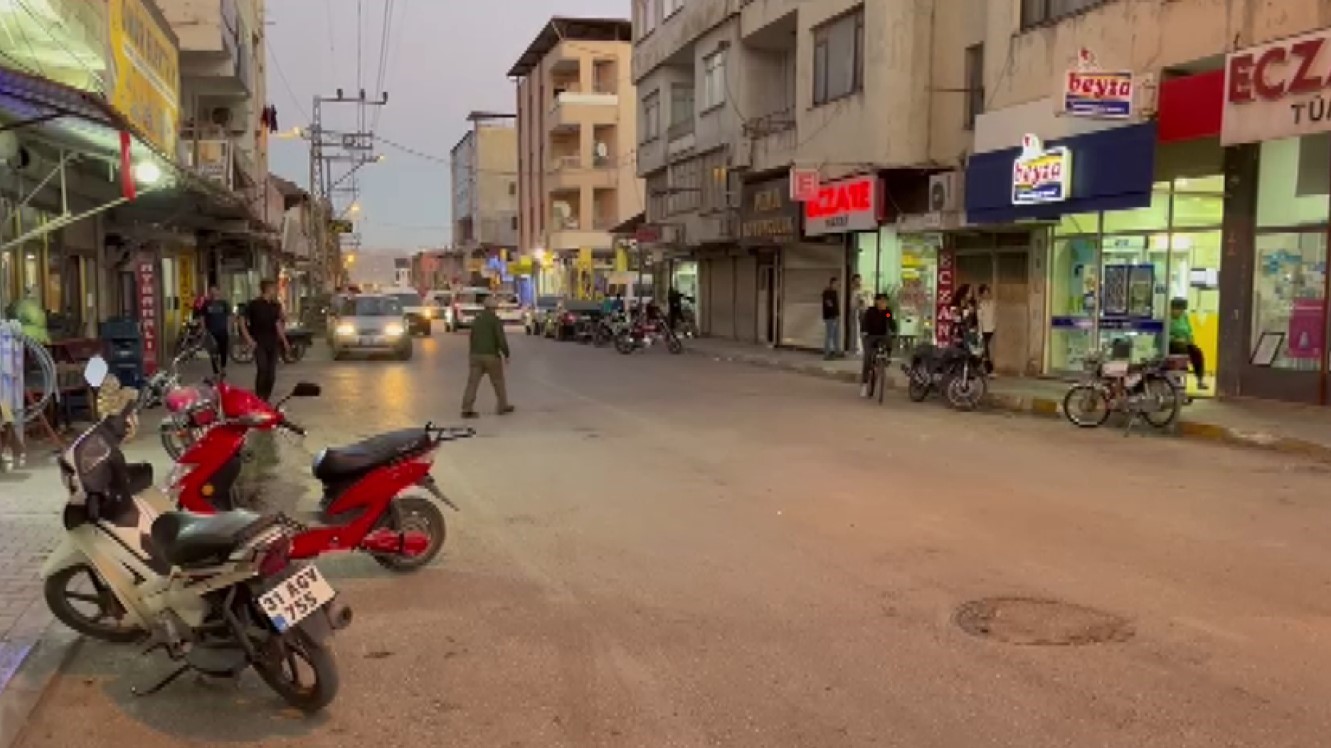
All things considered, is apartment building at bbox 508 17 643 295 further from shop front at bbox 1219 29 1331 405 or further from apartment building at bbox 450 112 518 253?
shop front at bbox 1219 29 1331 405

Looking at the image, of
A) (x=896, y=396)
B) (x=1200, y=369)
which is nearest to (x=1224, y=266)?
(x=1200, y=369)

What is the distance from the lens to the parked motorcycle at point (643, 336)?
3195cm

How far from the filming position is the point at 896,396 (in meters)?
19.4

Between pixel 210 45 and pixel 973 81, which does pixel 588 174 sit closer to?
pixel 210 45

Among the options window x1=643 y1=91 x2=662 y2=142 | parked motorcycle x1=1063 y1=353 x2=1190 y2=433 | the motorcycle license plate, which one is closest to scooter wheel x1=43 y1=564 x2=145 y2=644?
the motorcycle license plate

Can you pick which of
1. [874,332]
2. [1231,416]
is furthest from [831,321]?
[1231,416]

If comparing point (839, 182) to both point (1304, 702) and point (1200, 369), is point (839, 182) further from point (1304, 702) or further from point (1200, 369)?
point (1304, 702)

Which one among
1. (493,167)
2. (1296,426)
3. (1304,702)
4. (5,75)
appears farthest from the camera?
(493,167)

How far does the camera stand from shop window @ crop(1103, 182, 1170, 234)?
17875 mm

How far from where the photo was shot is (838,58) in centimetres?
2758

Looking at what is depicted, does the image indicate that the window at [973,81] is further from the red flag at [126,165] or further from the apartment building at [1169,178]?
the red flag at [126,165]

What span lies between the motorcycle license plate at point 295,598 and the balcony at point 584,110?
6186 cm

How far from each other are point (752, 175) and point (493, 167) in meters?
65.9

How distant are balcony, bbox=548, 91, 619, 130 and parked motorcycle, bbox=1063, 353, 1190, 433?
52836mm
